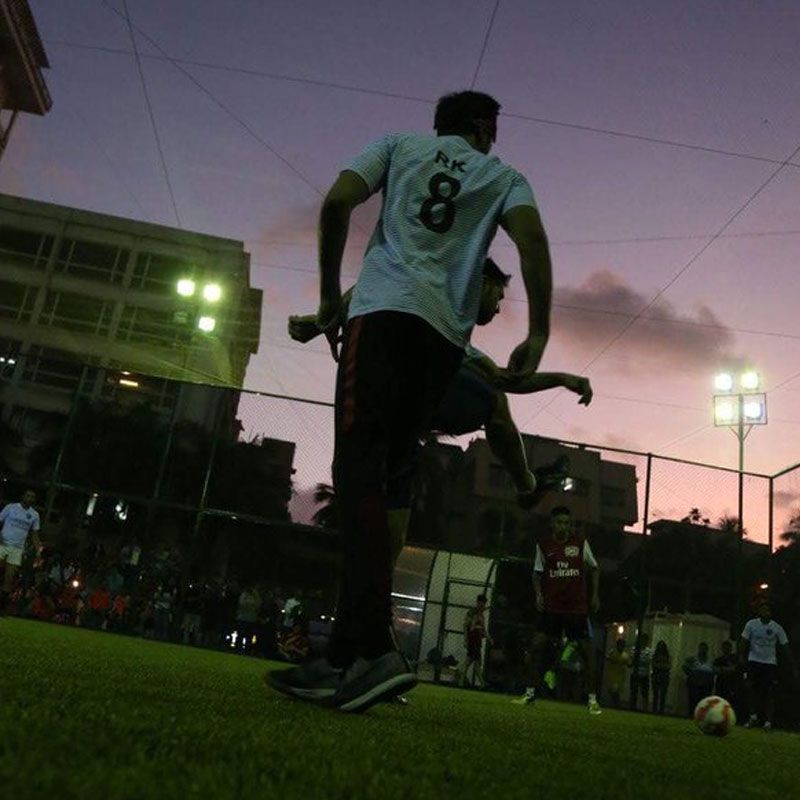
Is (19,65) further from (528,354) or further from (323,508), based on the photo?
(528,354)

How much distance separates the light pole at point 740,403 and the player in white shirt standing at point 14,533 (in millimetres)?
22108

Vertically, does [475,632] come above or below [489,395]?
below

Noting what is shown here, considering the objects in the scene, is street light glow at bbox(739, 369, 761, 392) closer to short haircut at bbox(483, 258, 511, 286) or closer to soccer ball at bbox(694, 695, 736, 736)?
soccer ball at bbox(694, 695, 736, 736)

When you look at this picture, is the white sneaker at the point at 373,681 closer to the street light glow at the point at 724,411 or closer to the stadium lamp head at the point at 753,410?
the stadium lamp head at the point at 753,410

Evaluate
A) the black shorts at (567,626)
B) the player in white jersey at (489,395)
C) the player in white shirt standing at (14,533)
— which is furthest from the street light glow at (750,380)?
the player in white jersey at (489,395)

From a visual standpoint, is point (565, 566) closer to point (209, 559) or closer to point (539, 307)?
point (539, 307)

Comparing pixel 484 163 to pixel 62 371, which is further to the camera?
pixel 62 371

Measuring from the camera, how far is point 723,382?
27438mm

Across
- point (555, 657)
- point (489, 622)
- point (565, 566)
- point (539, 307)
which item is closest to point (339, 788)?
point (539, 307)

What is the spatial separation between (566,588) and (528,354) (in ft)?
18.8

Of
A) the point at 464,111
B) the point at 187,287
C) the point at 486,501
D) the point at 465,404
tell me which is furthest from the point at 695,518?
the point at 187,287

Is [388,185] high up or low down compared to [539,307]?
up

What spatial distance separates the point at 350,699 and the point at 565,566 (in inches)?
237

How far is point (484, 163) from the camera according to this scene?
9.24 ft
